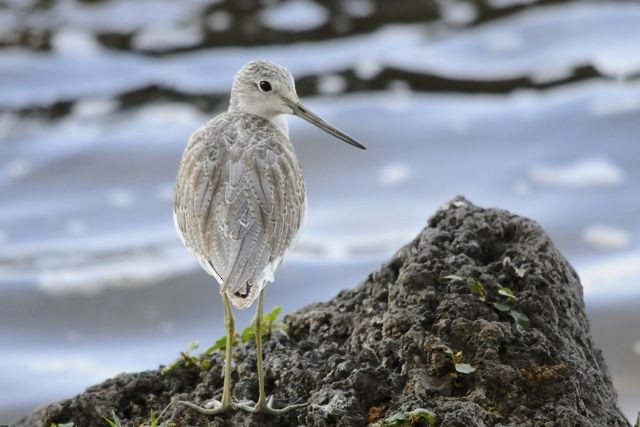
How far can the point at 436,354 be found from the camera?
5.27 m

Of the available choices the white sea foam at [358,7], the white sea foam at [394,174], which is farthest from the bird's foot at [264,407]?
the white sea foam at [358,7]

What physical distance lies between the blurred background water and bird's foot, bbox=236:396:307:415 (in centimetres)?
528

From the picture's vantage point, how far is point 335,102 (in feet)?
49.3

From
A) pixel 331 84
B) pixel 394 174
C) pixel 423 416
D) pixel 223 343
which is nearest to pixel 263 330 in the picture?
pixel 223 343

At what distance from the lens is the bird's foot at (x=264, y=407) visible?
537cm

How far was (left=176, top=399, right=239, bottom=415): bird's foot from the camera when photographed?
214 inches

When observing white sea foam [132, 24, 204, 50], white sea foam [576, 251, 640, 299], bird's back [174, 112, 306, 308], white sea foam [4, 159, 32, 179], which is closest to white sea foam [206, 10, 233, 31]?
white sea foam [132, 24, 204, 50]

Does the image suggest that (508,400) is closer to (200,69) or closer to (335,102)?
(335,102)

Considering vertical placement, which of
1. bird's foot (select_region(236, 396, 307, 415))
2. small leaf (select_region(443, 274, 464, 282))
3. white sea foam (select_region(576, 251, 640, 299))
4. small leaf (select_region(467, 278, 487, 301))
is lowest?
bird's foot (select_region(236, 396, 307, 415))

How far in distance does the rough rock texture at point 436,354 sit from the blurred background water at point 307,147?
4.70 m

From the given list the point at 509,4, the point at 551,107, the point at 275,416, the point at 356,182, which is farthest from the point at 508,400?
the point at 509,4

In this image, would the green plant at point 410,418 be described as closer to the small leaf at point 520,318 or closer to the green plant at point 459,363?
the green plant at point 459,363

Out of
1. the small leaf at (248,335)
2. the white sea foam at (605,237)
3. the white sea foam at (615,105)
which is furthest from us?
the white sea foam at (615,105)

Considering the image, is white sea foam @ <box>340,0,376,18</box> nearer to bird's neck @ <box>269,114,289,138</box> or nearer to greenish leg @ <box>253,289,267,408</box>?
bird's neck @ <box>269,114,289,138</box>
